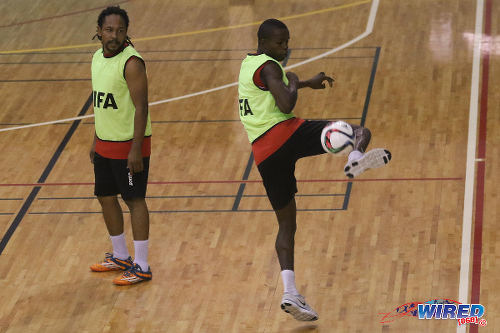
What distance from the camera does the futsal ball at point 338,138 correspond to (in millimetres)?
5891

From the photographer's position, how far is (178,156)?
945cm

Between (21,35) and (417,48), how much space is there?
17.4 ft

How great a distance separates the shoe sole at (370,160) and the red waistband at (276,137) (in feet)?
1.92

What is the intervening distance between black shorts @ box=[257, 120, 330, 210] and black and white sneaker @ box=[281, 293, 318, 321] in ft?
1.91

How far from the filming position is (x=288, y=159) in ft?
20.6

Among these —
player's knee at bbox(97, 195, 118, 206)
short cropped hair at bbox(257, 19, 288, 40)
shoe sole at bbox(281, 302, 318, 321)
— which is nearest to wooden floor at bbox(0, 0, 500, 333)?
shoe sole at bbox(281, 302, 318, 321)

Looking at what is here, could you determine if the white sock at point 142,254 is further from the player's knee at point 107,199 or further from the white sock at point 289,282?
the white sock at point 289,282

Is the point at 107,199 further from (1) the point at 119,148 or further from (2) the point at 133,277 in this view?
(2) the point at 133,277

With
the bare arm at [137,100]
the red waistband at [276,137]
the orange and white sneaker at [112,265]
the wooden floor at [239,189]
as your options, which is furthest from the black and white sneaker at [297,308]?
the orange and white sneaker at [112,265]

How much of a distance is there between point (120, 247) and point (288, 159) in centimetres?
177

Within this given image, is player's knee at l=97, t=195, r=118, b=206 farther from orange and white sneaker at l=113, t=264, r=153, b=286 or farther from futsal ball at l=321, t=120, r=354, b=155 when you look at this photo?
futsal ball at l=321, t=120, r=354, b=155

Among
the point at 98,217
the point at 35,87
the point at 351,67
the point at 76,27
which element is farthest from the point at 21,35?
the point at 98,217

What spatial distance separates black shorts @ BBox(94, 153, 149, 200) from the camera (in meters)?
7.05

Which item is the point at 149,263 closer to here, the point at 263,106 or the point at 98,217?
the point at 98,217
